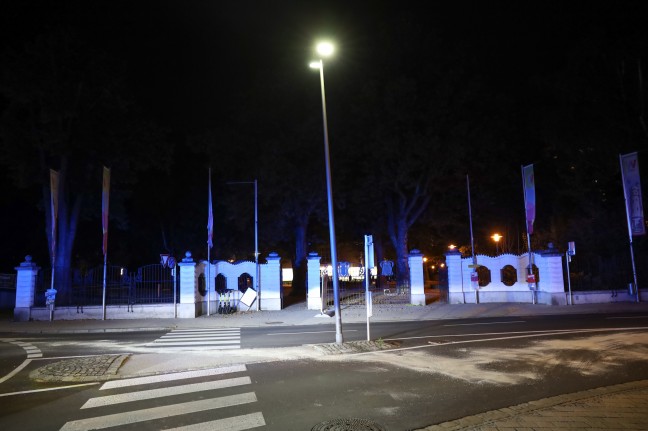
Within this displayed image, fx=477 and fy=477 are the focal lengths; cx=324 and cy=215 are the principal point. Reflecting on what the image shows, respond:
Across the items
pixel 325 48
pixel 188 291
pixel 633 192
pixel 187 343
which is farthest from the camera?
pixel 633 192

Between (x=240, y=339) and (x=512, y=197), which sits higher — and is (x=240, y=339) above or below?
below

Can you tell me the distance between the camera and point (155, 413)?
695 centimetres

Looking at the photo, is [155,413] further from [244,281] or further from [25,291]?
[25,291]

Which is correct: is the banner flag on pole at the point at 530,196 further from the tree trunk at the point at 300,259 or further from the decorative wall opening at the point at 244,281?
the tree trunk at the point at 300,259

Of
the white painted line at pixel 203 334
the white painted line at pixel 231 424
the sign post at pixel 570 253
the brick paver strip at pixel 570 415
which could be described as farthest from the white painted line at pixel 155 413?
the sign post at pixel 570 253

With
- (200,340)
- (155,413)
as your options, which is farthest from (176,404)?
(200,340)

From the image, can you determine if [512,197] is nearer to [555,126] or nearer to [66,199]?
[555,126]

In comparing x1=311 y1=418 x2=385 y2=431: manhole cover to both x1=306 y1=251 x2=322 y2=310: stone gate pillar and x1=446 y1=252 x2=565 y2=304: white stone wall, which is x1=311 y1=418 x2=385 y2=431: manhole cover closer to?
x1=306 y1=251 x2=322 y2=310: stone gate pillar

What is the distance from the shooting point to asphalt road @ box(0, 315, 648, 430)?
6750 mm

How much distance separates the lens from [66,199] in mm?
30625

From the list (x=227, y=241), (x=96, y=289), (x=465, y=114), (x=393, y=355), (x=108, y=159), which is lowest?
(x=393, y=355)

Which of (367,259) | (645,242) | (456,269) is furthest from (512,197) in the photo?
(367,259)

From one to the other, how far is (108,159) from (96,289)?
11920 mm

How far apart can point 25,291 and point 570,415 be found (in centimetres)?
2382
